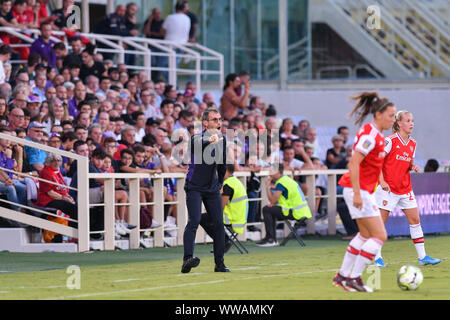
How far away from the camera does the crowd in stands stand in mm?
18062

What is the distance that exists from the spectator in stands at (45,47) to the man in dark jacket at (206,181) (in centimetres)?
917

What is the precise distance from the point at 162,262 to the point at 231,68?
49.1 feet

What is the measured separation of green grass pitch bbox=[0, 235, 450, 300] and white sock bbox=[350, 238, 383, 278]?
266mm

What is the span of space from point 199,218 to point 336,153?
11157mm

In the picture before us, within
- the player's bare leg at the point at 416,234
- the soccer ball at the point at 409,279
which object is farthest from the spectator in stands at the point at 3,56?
the soccer ball at the point at 409,279

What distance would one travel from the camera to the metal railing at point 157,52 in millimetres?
23278

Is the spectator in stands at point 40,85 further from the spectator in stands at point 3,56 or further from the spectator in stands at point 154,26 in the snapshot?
the spectator in stands at point 154,26

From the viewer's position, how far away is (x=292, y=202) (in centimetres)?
1938

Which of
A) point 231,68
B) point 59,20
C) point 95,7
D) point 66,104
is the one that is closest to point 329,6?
point 231,68

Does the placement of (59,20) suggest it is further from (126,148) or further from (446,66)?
(446,66)

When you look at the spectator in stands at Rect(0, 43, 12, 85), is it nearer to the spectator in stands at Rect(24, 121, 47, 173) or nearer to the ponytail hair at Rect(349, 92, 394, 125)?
the spectator in stands at Rect(24, 121, 47, 173)

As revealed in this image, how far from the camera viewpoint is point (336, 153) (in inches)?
946

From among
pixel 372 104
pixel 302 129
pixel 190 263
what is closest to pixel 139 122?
pixel 302 129

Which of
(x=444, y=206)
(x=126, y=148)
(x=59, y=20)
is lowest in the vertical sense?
(x=444, y=206)
